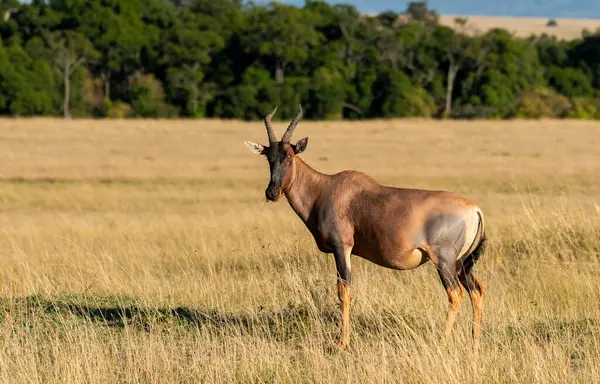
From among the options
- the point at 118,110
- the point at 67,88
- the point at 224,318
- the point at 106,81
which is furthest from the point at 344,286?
the point at 106,81

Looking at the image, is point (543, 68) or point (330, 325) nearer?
point (330, 325)

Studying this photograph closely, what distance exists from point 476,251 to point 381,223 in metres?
0.88

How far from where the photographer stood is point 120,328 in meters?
9.20

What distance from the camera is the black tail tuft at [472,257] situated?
8.45 m

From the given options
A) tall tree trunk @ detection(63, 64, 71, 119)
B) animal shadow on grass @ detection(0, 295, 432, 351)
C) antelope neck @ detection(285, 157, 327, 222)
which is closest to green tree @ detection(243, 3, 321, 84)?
tall tree trunk @ detection(63, 64, 71, 119)

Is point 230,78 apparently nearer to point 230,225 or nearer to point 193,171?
point 193,171

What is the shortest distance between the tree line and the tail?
213 feet

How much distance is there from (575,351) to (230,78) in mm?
73999

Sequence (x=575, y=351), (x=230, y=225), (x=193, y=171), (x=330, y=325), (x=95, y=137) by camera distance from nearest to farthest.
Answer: (x=575, y=351) → (x=330, y=325) → (x=230, y=225) → (x=193, y=171) → (x=95, y=137)

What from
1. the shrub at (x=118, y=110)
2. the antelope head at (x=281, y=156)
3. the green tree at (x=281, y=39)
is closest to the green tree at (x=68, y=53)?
the shrub at (x=118, y=110)

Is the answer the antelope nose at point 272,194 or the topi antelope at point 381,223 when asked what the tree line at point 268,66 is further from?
the antelope nose at point 272,194

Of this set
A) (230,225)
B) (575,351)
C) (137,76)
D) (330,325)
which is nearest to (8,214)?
(230,225)

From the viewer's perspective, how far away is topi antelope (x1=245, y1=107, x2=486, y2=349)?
27.0 ft

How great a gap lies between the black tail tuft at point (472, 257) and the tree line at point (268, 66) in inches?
2561
